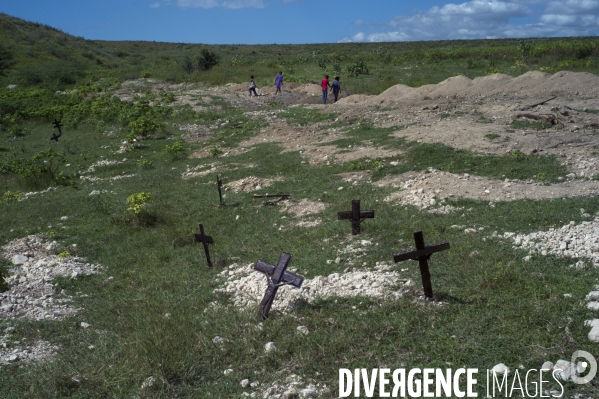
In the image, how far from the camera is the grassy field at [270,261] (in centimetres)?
453

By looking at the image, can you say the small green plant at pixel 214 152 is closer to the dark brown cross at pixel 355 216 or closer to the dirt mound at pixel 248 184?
the dirt mound at pixel 248 184

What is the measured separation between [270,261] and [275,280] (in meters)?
1.75

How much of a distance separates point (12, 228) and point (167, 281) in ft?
15.2

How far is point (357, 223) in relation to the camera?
25.7 ft

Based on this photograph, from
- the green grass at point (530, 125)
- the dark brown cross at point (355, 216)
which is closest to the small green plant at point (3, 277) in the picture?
the dark brown cross at point (355, 216)

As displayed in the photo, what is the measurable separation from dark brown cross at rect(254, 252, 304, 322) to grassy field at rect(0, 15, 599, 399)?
6.6 inches

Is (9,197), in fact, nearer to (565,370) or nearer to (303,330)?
(303,330)

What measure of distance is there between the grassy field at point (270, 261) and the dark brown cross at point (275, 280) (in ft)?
0.55

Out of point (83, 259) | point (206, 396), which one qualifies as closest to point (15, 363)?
point (206, 396)

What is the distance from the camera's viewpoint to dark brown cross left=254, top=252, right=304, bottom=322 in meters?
5.53

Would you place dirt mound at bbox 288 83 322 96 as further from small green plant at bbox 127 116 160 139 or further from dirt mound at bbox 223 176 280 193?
dirt mound at bbox 223 176 280 193

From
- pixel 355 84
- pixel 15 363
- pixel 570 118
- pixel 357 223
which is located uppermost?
pixel 355 84

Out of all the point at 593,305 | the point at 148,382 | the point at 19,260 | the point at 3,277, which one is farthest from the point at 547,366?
the point at 19,260

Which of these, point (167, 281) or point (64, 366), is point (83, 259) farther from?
point (64, 366)
